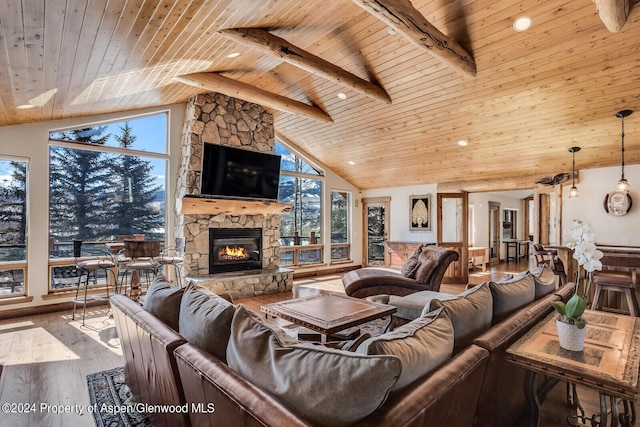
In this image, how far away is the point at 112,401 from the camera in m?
2.39

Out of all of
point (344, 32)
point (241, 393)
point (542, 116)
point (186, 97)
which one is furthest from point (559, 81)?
point (186, 97)

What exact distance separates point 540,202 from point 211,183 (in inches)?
248

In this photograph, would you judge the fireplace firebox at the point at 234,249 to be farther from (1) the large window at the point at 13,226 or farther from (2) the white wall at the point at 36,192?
(1) the large window at the point at 13,226

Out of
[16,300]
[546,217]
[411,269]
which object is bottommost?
[16,300]

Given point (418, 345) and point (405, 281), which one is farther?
point (405, 281)

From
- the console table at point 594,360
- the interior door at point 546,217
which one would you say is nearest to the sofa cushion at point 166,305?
the console table at point 594,360

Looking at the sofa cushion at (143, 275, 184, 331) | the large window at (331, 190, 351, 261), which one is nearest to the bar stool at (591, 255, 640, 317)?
the sofa cushion at (143, 275, 184, 331)

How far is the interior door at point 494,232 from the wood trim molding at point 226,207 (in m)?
7.12

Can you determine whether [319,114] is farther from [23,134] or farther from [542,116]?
[23,134]

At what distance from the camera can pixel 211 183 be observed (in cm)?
561

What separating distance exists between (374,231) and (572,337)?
7.99 metres

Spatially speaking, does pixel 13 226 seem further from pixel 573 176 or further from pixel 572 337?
pixel 573 176

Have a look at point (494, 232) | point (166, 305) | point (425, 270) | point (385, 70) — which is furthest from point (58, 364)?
point (494, 232)

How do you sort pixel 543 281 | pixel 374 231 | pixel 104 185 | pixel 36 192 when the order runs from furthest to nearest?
1. pixel 374 231
2. pixel 104 185
3. pixel 36 192
4. pixel 543 281
